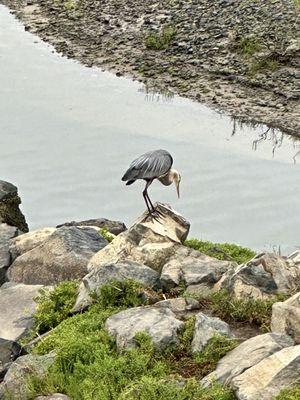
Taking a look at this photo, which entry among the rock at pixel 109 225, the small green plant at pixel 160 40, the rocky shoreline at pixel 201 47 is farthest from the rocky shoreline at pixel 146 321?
the small green plant at pixel 160 40

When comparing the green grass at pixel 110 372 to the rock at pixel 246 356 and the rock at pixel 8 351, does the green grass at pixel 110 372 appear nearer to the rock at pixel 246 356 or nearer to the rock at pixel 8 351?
the rock at pixel 246 356

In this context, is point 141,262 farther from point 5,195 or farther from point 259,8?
point 259,8

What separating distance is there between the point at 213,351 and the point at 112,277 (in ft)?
8.53

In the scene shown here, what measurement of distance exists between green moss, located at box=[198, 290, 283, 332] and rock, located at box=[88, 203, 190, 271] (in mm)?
1978

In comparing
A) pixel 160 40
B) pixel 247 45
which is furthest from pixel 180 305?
pixel 160 40

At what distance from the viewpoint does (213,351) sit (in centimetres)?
1055

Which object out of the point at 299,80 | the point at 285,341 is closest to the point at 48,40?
the point at 299,80

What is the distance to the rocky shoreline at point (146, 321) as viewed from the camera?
9.82 m

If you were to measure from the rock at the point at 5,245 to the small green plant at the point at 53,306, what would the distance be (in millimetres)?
2569

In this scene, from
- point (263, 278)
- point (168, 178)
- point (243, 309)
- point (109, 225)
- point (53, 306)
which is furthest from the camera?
point (109, 225)

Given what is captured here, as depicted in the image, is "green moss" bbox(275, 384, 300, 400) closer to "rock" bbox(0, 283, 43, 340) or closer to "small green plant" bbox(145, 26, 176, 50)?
"rock" bbox(0, 283, 43, 340)

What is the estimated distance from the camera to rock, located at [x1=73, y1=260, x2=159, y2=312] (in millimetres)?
12695

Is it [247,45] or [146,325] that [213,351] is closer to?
[146,325]

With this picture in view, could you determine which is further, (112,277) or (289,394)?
(112,277)
